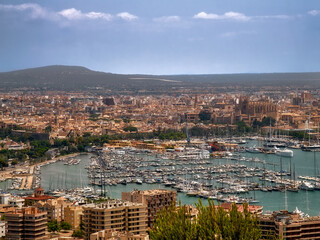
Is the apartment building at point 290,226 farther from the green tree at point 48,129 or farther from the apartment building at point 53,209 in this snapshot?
the green tree at point 48,129

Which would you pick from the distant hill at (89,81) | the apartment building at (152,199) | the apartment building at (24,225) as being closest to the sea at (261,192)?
the apartment building at (152,199)

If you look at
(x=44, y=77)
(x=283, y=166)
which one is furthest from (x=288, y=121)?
(x=44, y=77)

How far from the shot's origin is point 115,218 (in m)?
10.1

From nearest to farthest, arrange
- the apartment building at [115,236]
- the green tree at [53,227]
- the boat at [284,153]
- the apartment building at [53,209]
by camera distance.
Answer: the apartment building at [115,236] < the green tree at [53,227] < the apartment building at [53,209] < the boat at [284,153]

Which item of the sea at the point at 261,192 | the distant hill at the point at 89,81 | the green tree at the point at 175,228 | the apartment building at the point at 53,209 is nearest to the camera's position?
the green tree at the point at 175,228

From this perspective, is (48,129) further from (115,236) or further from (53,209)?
(115,236)

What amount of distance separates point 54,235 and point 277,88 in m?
54.5

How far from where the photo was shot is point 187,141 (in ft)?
89.8

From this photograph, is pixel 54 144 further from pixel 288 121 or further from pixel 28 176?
pixel 288 121

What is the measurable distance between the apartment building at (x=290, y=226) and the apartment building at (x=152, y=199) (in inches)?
88.2

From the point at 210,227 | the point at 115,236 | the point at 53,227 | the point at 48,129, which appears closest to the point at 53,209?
the point at 53,227

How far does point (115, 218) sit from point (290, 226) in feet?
6.87

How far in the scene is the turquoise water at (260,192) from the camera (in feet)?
47.6

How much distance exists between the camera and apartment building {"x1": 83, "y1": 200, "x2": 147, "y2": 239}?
10.1 meters
